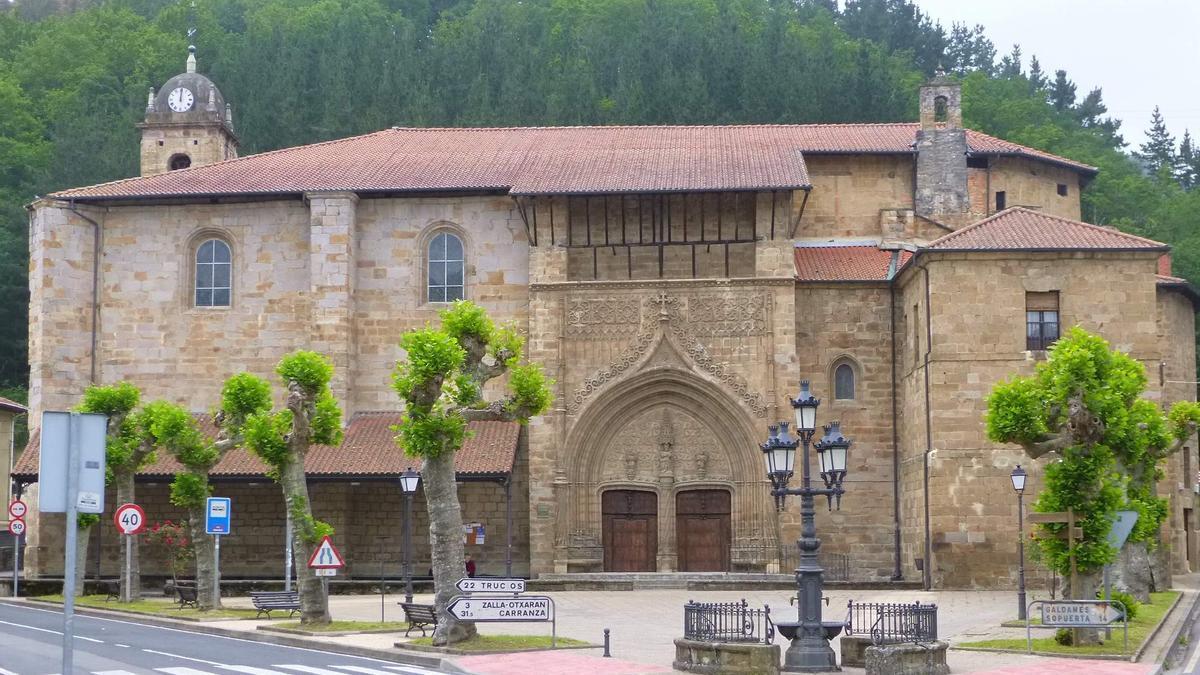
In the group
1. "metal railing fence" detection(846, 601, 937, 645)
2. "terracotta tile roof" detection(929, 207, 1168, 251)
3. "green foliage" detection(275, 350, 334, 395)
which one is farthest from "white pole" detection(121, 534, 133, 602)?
"terracotta tile roof" detection(929, 207, 1168, 251)

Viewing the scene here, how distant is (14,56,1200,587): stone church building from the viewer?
39.6 meters

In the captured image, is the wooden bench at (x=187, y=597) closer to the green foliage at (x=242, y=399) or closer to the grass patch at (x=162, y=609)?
the grass patch at (x=162, y=609)

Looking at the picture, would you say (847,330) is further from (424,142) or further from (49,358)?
(49,358)

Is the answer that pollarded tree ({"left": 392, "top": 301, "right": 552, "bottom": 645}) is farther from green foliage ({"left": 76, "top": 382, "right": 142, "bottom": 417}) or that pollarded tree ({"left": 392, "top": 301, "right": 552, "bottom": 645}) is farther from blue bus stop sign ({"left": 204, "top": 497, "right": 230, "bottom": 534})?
green foliage ({"left": 76, "top": 382, "right": 142, "bottom": 417})

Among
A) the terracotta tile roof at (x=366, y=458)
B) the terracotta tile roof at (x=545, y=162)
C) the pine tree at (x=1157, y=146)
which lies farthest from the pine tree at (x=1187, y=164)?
the terracotta tile roof at (x=366, y=458)

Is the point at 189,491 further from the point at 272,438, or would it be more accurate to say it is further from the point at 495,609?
the point at 495,609

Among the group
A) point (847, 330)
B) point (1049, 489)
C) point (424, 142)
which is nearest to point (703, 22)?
point (424, 142)

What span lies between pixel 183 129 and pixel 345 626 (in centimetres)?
2974

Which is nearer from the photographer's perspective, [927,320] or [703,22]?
[927,320]

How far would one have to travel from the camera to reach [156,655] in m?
24.1

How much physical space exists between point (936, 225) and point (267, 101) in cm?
4077

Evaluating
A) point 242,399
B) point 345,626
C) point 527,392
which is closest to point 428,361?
point 527,392

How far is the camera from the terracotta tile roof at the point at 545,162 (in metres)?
43.1

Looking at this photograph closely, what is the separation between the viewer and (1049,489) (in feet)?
85.0
